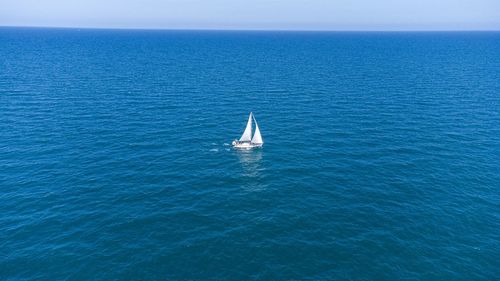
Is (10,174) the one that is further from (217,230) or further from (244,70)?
(244,70)

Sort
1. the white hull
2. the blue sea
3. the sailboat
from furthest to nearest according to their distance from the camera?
the white hull < the sailboat < the blue sea

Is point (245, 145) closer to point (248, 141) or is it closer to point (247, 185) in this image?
point (248, 141)

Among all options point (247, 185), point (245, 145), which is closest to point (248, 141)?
point (245, 145)

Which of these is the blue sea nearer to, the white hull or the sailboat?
the white hull

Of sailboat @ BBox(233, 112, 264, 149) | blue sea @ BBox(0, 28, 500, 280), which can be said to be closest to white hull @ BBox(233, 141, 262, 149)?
sailboat @ BBox(233, 112, 264, 149)

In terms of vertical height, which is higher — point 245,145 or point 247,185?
point 245,145

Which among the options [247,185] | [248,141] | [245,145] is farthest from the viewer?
[248,141]

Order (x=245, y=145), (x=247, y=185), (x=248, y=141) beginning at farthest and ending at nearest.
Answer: (x=248, y=141), (x=245, y=145), (x=247, y=185)

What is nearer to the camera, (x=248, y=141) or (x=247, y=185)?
(x=247, y=185)

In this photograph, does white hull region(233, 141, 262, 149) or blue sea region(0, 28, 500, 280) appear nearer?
blue sea region(0, 28, 500, 280)
